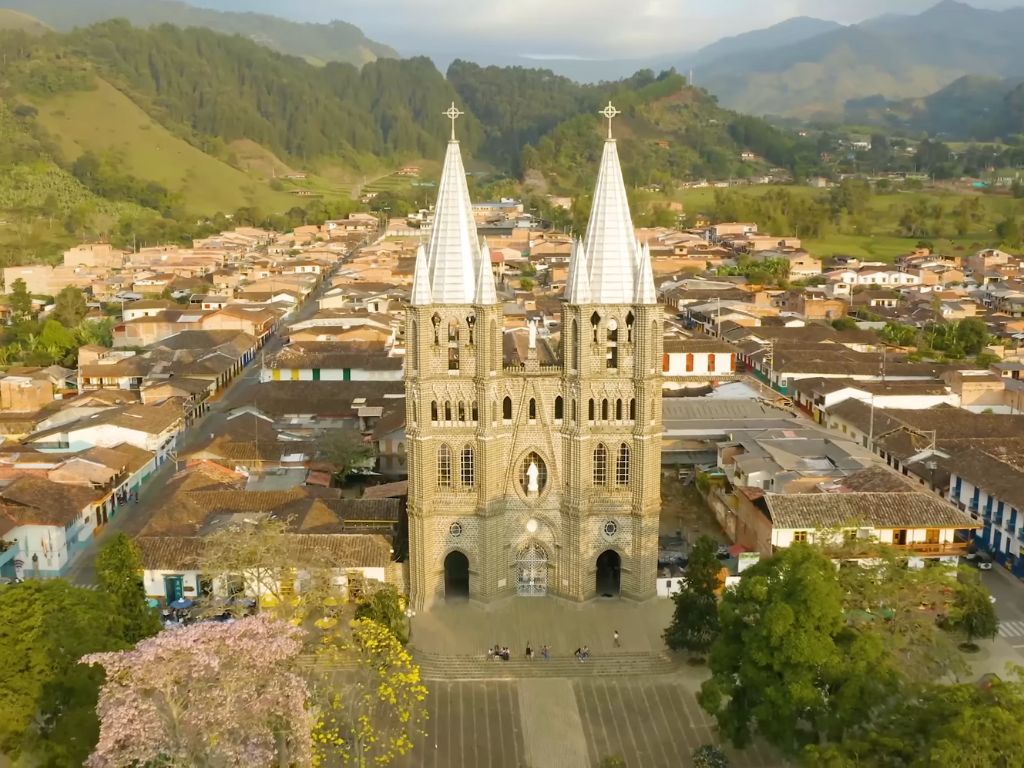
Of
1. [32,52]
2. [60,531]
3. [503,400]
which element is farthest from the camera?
[32,52]

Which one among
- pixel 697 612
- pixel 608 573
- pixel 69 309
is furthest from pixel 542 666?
pixel 69 309

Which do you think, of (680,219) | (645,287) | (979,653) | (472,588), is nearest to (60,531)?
(472,588)

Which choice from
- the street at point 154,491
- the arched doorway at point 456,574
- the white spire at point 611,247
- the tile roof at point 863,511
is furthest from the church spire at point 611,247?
the street at point 154,491

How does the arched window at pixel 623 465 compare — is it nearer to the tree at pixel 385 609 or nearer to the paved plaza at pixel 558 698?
the paved plaza at pixel 558 698

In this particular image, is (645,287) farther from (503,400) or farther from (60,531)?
(60,531)

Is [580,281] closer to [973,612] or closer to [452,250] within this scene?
[452,250]

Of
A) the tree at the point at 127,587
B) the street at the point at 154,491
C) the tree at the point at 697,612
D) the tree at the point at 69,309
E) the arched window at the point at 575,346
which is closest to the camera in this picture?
the tree at the point at 127,587
